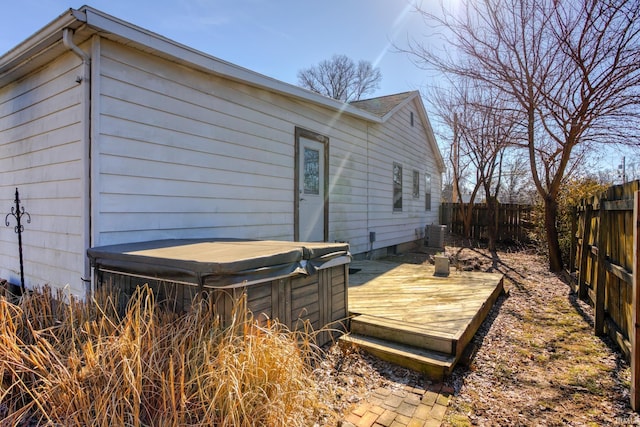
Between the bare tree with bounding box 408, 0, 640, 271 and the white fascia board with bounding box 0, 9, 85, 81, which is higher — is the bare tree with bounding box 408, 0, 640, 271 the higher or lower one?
the higher one

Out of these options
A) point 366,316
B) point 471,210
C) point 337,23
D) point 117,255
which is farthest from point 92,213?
point 471,210

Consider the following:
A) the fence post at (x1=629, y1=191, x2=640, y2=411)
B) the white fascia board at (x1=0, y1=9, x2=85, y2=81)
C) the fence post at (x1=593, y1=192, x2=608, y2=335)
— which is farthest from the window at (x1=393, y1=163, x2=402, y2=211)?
the white fascia board at (x1=0, y1=9, x2=85, y2=81)

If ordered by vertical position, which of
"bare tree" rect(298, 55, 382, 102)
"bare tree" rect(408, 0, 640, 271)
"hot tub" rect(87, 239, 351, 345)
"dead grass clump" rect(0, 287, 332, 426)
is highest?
"bare tree" rect(298, 55, 382, 102)

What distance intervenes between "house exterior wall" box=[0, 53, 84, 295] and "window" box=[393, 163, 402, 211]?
7.25 meters

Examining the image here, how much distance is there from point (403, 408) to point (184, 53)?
385cm

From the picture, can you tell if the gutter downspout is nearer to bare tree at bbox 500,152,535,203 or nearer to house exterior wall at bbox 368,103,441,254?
house exterior wall at bbox 368,103,441,254

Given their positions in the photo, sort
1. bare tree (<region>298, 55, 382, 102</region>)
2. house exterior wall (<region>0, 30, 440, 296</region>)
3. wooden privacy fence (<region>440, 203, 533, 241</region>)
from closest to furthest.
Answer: house exterior wall (<region>0, 30, 440, 296</region>) → wooden privacy fence (<region>440, 203, 533, 241</region>) → bare tree (<region>298, 55, 382, 102</region>)

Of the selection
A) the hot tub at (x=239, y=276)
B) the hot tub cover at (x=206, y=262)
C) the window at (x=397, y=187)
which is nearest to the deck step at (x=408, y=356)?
the hot tub at (x=239, y=276)

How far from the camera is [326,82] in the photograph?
2225 cm

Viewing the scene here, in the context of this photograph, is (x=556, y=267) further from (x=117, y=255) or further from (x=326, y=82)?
(x=326, y=82)

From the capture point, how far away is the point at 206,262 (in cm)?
219

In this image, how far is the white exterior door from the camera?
5668 mm

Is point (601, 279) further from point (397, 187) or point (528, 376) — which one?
point (397, 187)

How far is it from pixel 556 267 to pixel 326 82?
61.1 feet
